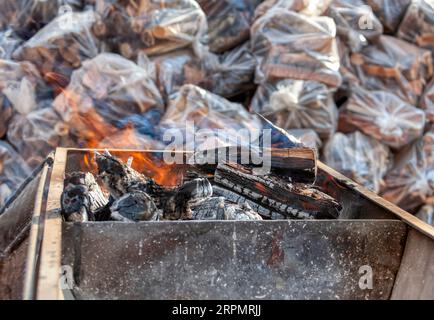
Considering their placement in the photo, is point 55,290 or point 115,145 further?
point 115,145

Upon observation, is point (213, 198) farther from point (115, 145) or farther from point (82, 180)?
point (115, 145)

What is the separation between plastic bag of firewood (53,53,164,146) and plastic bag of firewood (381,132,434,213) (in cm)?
177

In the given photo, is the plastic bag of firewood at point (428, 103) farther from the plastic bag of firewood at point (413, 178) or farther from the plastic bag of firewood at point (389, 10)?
the plastic bag of firewood at point (389, 10)

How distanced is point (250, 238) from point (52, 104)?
93.3 inches

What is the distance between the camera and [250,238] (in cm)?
143

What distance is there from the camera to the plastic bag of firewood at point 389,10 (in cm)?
394

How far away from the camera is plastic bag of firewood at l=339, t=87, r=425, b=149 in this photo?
3.63m

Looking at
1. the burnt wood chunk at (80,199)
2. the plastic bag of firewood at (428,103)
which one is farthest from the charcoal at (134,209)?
the plastic bag of firewood at (428,103)

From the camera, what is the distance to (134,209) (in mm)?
1558

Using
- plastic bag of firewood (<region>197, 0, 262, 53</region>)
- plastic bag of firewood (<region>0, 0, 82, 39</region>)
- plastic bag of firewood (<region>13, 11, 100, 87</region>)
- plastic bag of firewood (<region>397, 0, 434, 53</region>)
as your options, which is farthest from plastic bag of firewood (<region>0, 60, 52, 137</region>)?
plastic bag of firewood (<region>397, 0, 434, 53</region>)

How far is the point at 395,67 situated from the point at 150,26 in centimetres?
175

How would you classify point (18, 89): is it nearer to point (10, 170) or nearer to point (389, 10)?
point (10, 170)

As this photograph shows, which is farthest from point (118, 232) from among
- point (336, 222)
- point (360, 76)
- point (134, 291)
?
point (360, 76)

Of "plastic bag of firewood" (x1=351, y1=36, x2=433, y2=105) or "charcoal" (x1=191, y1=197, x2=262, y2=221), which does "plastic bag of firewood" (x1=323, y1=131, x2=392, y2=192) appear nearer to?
"plastic bag of firewood" (x1=351, y1=36, x2=433, y2=105)
